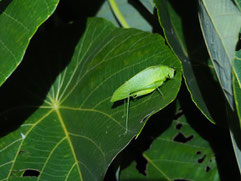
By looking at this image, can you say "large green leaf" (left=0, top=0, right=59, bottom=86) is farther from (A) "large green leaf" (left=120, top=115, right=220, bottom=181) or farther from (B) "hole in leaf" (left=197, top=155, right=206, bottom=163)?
(B) "hole in leaf" (left=197, top=155, right=206, bottom=163)

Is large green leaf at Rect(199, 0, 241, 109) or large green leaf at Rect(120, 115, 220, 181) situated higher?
large green leaf at Rect(199, 0, 241, 109)

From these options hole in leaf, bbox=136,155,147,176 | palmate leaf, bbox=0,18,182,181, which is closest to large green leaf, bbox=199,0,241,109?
palmate leaf, bbox=0,18,182,181

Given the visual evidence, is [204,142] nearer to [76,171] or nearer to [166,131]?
[166,131]

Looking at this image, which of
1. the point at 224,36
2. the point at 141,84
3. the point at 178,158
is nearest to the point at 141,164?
the point at 178,158

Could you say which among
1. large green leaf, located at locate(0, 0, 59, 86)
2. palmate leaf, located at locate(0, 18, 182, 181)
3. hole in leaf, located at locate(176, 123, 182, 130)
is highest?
large green leaf, located at locate(0, 0, 59, 86)

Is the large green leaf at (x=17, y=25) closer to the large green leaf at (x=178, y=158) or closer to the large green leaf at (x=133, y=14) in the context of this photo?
the large green leaf at (x=133, y=14)

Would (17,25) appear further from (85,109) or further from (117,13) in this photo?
(117,13)

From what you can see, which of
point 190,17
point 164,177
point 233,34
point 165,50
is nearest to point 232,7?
point 233,34
